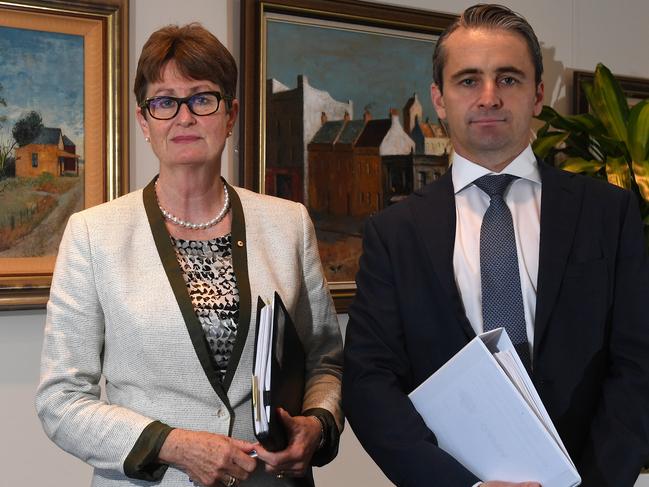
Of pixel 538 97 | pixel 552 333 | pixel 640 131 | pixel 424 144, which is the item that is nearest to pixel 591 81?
pixel 640 131

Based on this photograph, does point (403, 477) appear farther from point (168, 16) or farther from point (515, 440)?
point (168, 16)

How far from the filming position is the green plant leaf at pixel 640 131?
3.35 meters

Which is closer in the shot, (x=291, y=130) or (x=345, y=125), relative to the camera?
(x=291, y=130)

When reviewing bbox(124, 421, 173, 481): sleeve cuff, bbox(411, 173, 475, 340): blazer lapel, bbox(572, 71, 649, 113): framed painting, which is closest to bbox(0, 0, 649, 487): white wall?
bbox(572, 71, 649, 113): framed painting

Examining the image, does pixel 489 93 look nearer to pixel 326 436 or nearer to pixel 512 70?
pixel 512 70

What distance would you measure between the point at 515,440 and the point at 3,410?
191 cm

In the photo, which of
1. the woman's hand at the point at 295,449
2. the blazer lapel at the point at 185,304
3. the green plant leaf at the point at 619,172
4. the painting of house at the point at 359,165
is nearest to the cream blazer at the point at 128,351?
the blazer lapel at the point at 185,304

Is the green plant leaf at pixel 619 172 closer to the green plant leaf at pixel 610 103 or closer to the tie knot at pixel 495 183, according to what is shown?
the green plant leaf at pixel 610 103

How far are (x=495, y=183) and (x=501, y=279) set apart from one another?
22cm

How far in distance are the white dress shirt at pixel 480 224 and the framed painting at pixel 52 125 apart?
55.6 inches

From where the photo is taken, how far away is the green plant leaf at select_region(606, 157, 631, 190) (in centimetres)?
329

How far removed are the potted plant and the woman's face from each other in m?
1.89

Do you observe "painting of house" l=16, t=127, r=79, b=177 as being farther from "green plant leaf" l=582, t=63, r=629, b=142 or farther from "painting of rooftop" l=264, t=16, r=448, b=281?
"green plant leaf" l=582, t=63, r=629, b=142

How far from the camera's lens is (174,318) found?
1.79 meters
